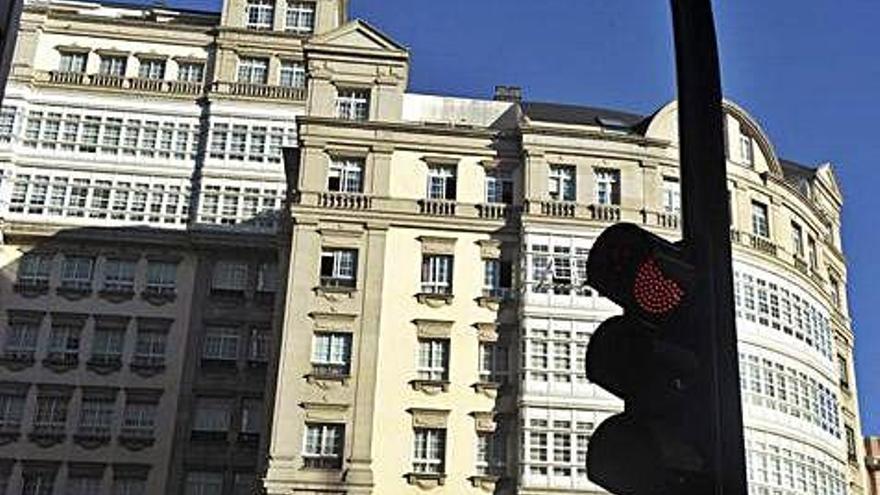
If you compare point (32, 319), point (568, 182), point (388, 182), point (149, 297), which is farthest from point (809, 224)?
point (32, 319)

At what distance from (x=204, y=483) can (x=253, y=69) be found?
19231 mm

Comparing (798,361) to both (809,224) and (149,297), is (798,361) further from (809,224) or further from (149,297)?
(149,297)

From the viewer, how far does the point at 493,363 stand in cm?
3988

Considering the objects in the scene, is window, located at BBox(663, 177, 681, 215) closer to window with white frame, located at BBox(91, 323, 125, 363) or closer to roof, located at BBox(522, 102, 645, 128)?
roof, located at BBox(522, 102, 645, 128)

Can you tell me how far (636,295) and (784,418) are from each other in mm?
39063

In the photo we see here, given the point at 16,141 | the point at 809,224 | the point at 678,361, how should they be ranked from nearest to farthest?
1. the point at 678,361
2. the point at 809,224
3. the point at 16,141

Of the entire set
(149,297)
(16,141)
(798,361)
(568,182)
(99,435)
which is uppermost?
(16,141)

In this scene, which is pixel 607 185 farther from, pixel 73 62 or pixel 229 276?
pixel 73 62

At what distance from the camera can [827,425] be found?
43.2 meters

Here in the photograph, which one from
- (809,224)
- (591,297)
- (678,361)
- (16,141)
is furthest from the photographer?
(16,141)

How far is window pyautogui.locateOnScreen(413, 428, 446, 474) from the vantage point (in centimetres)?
3806

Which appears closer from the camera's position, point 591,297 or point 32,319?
point 591,297

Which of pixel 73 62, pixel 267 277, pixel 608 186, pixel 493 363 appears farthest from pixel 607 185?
pixel 73 62

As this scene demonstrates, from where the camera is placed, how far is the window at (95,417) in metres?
46.6
